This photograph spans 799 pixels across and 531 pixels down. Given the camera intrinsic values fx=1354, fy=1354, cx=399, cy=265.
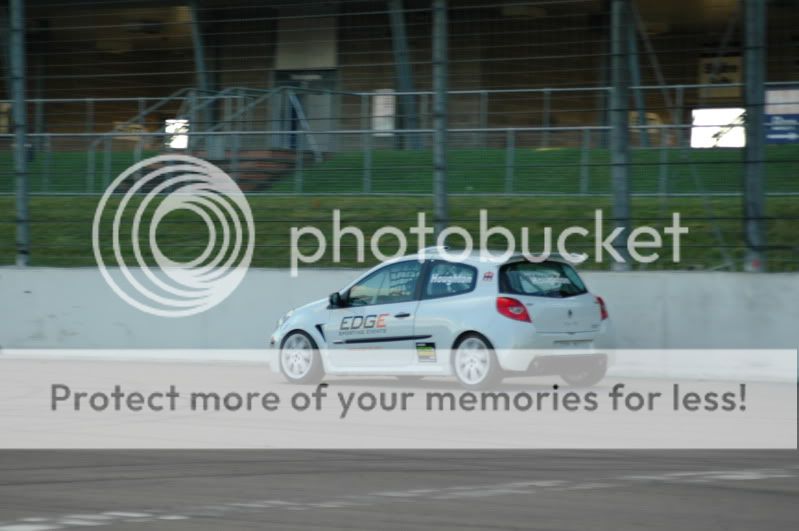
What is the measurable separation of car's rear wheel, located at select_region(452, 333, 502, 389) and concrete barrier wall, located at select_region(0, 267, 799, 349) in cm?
284

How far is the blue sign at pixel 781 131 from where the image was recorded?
15.8 m

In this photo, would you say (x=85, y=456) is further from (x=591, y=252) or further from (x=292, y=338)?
(x=591, y=252)

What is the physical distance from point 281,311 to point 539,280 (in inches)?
187

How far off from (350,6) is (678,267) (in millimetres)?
5746

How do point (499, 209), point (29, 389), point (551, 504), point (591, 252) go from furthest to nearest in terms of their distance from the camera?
point (499, 209)
point (591, 252)
point (29, 389)
point (551, 504)

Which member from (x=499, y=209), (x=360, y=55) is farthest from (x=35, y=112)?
(x=499, y=209)

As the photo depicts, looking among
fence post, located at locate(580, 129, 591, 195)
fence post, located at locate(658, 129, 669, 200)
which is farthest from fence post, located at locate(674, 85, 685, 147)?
fence post, located at locate(580, 129, 591, 195)

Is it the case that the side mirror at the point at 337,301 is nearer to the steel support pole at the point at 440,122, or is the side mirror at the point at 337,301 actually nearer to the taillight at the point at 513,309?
the taillight at the point at 513,309

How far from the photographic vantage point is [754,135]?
15633mm

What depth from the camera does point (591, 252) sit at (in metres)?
16.3

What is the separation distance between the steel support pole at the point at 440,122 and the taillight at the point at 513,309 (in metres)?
3.35

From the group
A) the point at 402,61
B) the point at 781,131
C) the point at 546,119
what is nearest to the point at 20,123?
the point at 402,61

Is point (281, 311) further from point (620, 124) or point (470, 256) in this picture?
point (620, 124)

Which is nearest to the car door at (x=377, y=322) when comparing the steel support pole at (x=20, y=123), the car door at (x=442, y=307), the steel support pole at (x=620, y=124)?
the car door at (x=442, y=307)
